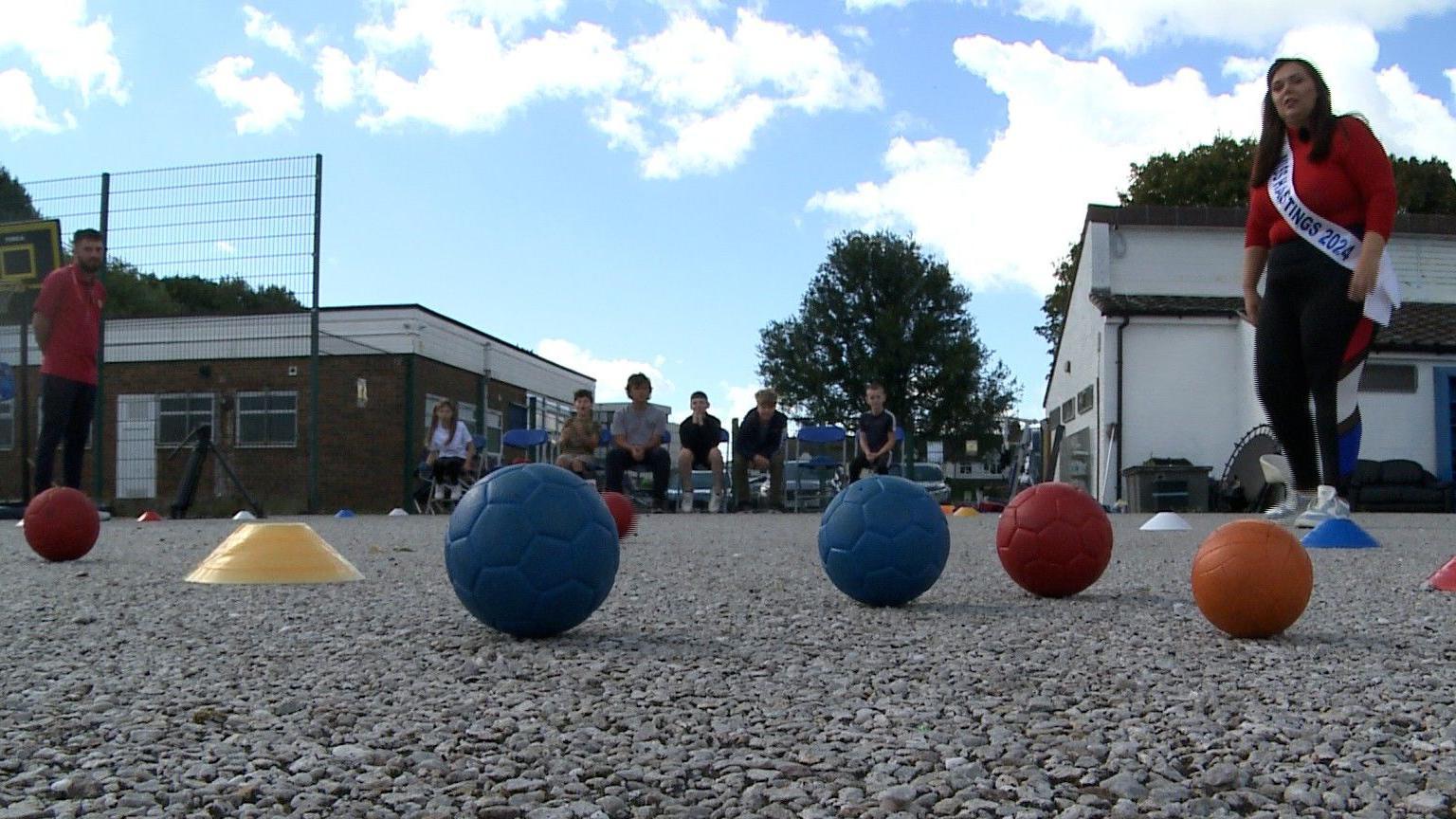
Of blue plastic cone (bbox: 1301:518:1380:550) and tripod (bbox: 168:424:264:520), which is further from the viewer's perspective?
tripod (bbox: 168:424:264:520)

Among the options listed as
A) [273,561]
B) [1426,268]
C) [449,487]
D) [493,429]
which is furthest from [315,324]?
[1426,268]

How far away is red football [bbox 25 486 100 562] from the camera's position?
633 cm

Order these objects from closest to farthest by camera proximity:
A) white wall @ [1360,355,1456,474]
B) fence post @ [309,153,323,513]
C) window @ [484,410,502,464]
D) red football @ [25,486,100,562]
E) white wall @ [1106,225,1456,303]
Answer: red football @ [25,486,100,562], fence post @ [309,153,323,513], white wall @ [1360,355,1456,474], white wall @ [1106,225,1456,303], window @ [484,410,502,464]

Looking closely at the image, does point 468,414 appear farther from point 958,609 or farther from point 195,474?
point 958,609

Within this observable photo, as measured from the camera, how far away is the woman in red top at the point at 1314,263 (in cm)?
670

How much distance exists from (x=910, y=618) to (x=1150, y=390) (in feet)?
65.9

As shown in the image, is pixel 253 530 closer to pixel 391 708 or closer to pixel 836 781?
pixel 391 708

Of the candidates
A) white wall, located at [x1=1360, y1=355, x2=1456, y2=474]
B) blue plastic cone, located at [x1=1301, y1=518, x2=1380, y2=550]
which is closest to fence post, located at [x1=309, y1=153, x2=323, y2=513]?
→ blue plastic cone, located at [x1=1301, y1=518, x2=1380, y2=550]

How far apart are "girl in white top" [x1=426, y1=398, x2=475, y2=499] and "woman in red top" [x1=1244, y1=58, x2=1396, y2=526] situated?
35.4 ft

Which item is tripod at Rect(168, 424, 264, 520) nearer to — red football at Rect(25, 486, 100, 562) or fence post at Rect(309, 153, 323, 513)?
fence post at Rect(309, 153, 323, 513)

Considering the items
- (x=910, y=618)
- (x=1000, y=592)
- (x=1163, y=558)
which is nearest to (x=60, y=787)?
(x=910, y=618)

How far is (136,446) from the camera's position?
54.0 ft

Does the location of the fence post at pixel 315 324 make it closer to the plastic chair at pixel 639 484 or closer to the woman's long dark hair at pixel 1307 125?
the plastic chair at pixel 639 484

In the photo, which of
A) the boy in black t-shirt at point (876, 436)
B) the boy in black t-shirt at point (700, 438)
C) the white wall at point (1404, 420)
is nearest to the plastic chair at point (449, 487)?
the boy in black t-shirt at point (700, 438)
